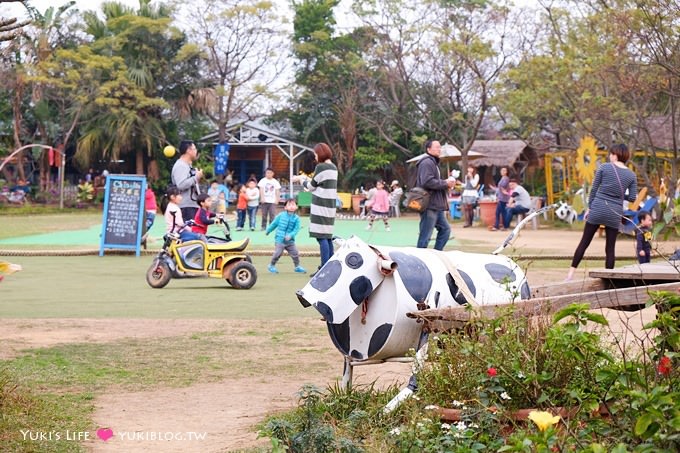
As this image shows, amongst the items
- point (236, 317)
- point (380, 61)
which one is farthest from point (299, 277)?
point (380, 61)

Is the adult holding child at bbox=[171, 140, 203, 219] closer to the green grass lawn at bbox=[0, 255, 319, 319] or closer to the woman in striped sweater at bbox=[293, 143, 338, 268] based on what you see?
the green grass lawn at bbox=[0, 255, 319, 319]

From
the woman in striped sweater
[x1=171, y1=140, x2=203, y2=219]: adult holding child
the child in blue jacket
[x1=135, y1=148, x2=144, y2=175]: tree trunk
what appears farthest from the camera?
[x1=135, y1=148, x2=144, y2=175]: tree trunk

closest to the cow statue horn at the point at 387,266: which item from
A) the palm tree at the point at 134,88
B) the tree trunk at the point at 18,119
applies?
the palm tree at the point at 134,88

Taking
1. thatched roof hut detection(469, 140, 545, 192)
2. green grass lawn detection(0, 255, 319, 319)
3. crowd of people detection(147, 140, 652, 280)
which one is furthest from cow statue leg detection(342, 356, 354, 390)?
thatched roof hut detection(469, 140, 545, 192)

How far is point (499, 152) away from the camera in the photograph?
4591 centimetres

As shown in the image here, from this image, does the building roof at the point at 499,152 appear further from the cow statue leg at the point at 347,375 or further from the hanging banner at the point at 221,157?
the cow statue leg at the point at 347,375

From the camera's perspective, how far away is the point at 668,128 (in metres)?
34.4

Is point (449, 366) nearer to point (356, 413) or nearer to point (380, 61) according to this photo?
point (356, 413)

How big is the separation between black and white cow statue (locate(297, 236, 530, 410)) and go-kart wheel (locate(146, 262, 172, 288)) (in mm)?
7854

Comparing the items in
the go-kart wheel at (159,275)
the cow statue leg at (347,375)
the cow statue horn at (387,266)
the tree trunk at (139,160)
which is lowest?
the go-kart wheel at (159,275)

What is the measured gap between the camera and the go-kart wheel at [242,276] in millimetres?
13344

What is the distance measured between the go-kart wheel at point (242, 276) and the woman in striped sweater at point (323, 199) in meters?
0.85

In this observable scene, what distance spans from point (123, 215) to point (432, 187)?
26.3 ft

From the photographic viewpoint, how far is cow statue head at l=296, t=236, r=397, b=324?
5.50m
